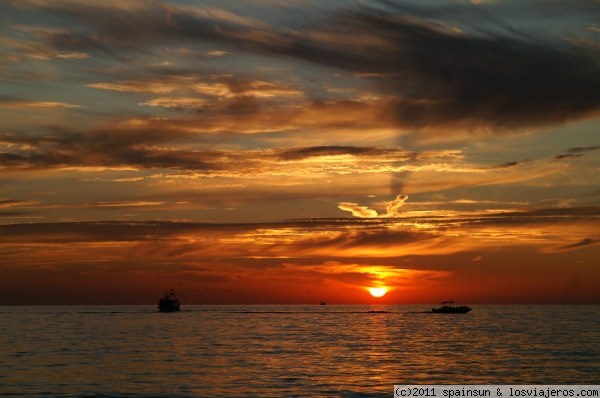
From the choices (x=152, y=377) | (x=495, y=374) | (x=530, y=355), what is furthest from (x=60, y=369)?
(x=530, y=355)

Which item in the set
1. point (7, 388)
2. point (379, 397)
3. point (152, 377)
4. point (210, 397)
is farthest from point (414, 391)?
point (7, 388)

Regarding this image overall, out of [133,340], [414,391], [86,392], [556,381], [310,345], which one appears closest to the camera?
[414,391]

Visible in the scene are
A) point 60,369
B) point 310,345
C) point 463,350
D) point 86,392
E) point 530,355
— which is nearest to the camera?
point 86,392

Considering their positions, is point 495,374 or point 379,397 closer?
point 379,397

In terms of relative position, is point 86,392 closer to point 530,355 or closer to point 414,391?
point 414,391

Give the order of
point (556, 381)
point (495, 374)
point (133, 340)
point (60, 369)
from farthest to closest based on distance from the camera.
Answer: point (133, 340)
point (60, 369)
point (495, 374)
point (556, 381)

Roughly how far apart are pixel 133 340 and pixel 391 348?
169 feet

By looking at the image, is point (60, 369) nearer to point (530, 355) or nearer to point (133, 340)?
A: point (133, 340)

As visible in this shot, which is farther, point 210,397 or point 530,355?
point 530,355

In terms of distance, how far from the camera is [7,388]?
7044cm

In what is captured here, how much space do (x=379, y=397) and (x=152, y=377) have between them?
27.4 meters

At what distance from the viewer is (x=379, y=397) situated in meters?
64.7

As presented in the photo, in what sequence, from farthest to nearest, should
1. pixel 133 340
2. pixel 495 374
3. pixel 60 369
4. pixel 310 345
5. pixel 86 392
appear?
pixel 133 340 < pixel 310 345 < pixel 60 369 < pixel 495 374 < pixel 86 392

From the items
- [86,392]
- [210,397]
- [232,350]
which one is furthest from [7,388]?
[232,350]
